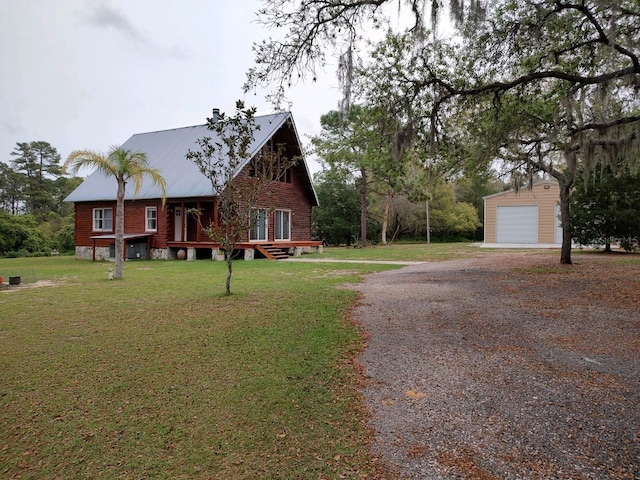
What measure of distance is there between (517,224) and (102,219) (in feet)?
87.1

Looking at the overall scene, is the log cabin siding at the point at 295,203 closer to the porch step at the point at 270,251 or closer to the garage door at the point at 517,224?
the porch step at the point at 270,251

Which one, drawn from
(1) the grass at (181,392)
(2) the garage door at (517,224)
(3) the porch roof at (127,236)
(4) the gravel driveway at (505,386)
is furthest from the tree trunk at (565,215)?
(3) the porch roof at (127,236)

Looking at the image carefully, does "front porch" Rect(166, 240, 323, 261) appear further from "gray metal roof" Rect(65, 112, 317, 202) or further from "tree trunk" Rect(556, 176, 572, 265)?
"tree trunk" Rect(556, 176, 572, 265)

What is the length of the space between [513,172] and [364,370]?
40.3 ft

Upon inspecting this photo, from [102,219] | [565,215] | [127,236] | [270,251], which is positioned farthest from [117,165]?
[565,215]

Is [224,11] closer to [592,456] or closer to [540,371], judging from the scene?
[540,371]

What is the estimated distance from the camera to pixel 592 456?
8.34ft

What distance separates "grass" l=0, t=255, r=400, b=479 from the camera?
8.77 ft

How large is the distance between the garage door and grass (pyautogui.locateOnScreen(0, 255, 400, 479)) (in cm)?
2544

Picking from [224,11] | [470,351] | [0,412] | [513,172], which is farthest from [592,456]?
[513,172]

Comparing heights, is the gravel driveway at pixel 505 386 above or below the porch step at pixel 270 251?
below

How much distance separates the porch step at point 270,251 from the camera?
1752 cm

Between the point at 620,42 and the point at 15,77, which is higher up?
the point at 15,77

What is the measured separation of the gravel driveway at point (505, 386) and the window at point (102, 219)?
56.9 feet
